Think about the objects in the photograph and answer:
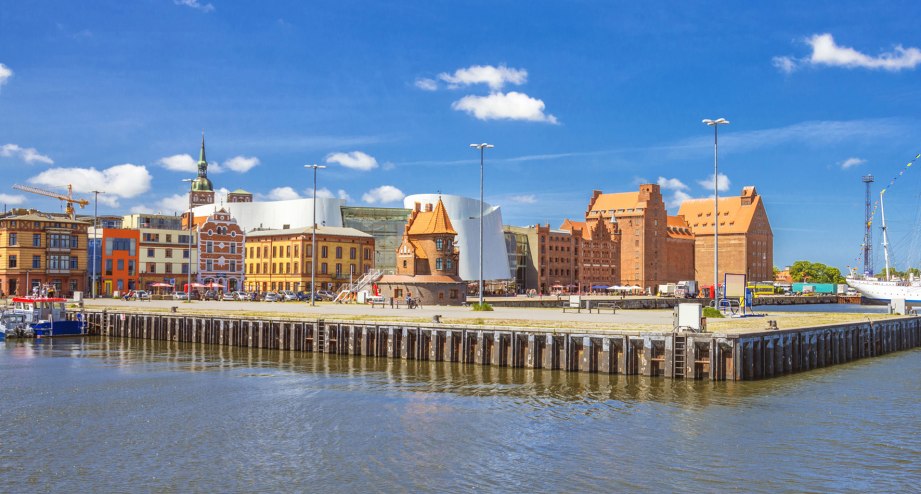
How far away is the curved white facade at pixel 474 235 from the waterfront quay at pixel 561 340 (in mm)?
103447

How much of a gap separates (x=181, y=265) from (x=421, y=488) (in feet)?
389

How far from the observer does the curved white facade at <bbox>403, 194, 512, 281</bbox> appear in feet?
584

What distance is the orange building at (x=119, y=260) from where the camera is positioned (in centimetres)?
12800

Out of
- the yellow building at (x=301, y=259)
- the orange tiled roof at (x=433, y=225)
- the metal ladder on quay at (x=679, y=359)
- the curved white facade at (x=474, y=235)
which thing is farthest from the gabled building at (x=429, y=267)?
the curved white facade at (x=474, y=235)

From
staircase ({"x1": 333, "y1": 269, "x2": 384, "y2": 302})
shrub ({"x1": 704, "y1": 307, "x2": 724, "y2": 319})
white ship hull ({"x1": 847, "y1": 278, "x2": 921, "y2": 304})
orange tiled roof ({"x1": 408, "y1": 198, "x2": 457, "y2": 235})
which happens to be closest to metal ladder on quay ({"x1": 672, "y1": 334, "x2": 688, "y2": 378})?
shrub ({"x1": 704, "y1": 307, "x2": 724, "y2": 319})

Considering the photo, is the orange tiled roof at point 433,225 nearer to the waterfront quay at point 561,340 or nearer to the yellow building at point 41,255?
the waterfront quay at point 561,340

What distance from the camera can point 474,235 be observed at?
179500 millimetres

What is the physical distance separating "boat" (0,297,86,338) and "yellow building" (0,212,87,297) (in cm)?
4116

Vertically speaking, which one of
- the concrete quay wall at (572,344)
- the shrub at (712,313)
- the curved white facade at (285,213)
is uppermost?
the curved white facade at (285,213)

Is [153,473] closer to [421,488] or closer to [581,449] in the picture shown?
[421,488]

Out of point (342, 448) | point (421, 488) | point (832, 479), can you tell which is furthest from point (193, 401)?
point (832, 479)

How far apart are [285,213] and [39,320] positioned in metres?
96.5

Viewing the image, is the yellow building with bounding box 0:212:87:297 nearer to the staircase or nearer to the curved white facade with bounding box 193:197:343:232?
the staircase

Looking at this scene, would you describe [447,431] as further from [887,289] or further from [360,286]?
[887,289]
